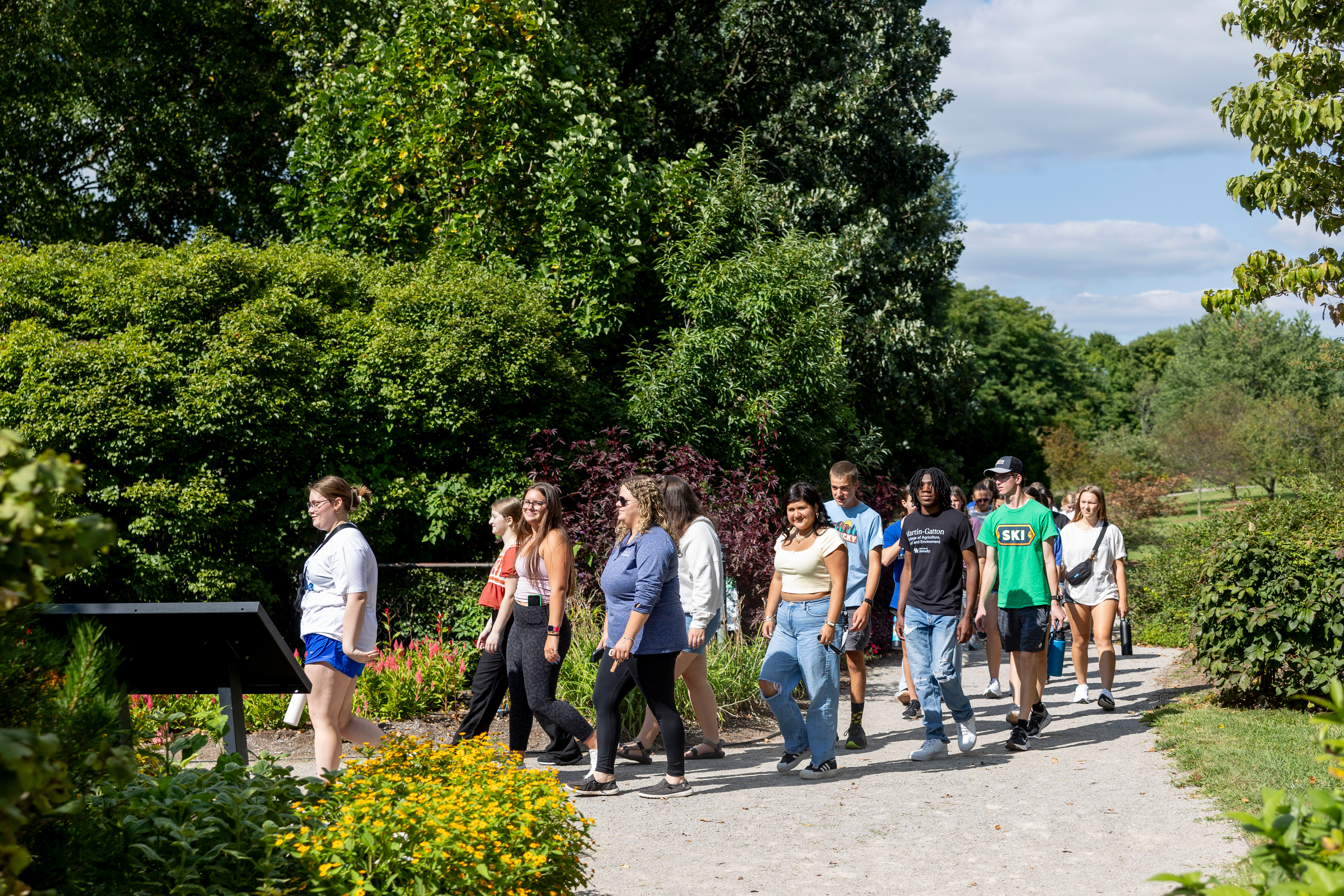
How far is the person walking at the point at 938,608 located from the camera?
7.61m

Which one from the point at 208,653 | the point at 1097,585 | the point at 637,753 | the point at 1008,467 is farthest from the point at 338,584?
the point at 1097,585

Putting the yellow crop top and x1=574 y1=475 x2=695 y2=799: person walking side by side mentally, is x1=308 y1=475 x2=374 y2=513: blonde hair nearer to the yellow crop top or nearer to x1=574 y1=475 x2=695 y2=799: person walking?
x1=574 y1=475 x2=695 y2=799: person walking

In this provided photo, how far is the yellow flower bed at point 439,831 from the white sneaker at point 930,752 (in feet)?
12.3

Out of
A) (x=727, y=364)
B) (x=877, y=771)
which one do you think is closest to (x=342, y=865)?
(x=877, y=771)

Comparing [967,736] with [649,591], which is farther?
[967,736]

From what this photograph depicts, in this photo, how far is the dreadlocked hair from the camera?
26.3ft

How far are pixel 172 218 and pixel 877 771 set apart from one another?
53.0 ft

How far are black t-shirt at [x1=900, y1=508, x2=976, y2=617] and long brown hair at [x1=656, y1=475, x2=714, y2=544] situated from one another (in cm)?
167

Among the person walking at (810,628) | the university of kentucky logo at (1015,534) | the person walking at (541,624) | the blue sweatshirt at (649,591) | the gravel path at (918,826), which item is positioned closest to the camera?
the gravel path at (918,826)

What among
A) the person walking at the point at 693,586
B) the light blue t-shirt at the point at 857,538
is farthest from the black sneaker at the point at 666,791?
the light blue t-shirt at the point at 857,538

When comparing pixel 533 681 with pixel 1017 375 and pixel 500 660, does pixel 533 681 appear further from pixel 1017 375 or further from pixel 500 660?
pixel 1017 375

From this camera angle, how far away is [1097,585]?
30.3 ft

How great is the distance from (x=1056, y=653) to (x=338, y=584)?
23.6ft

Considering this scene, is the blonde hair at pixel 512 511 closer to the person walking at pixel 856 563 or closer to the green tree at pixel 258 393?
the person walking at pixel 856 563
